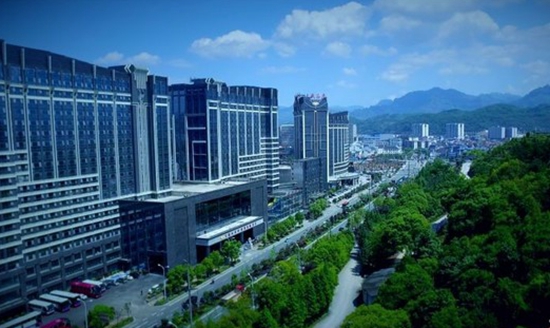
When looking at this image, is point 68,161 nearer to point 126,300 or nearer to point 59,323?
point 126,300

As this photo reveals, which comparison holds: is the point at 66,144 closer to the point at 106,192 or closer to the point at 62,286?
the point at 106,192

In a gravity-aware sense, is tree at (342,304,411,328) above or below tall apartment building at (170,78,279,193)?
below

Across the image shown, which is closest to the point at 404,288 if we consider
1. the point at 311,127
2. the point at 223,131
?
the point at 223,131

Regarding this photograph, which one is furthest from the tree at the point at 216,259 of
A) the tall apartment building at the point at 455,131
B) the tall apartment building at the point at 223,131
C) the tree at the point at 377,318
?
the tall apartment building at the point at 455,131

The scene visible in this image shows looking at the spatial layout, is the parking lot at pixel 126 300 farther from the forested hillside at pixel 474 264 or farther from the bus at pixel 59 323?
the forested hillside at pixel 474 264

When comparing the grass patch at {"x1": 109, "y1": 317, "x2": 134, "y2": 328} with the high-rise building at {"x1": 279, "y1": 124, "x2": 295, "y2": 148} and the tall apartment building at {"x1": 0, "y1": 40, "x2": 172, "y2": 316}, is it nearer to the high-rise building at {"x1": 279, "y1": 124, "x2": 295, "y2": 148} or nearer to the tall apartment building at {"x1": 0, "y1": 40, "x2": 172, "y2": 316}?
the tall apartment building at {"x1": 0, "y1": 40, "x2": 172, "y2": 316}

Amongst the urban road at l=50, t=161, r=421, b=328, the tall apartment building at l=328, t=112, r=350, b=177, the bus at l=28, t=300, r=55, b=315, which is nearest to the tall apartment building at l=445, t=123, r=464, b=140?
the tall apartment building at l=328, t=112, r=350, b=177
